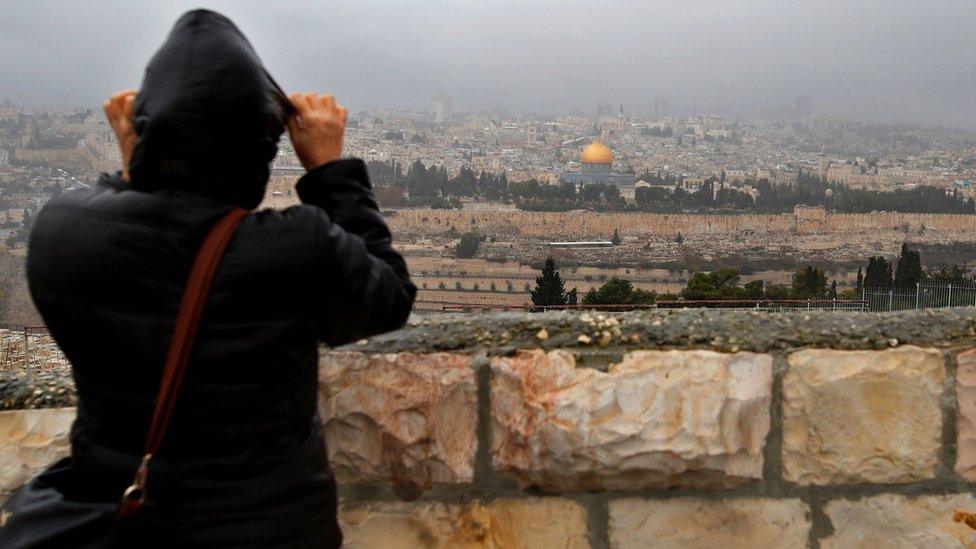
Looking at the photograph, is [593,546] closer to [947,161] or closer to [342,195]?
[342,195]

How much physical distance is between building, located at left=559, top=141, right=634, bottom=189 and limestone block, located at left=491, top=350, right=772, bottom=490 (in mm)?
70855

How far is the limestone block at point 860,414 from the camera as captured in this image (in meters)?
1.29

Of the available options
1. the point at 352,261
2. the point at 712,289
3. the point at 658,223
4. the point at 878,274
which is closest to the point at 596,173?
the point at 658,223

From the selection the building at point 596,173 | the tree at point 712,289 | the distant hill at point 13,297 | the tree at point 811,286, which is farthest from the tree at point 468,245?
the distant hill at point 13,297

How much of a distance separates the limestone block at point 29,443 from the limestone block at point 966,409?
1.20 metres

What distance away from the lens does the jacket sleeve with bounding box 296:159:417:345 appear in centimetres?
94

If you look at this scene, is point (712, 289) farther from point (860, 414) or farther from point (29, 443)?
point (29, 443)

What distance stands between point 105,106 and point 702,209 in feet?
215

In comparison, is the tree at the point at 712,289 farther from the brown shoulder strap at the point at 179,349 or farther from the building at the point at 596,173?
the building at the point at 596,173

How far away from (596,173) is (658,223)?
1450 cm

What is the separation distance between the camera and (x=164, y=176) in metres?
0.94

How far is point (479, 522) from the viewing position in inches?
51.1

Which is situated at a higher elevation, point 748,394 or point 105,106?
point 105,106

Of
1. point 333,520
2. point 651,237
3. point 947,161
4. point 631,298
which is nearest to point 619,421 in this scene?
point 333,520
